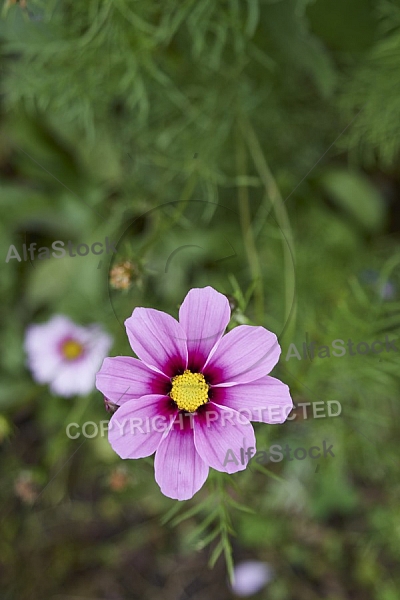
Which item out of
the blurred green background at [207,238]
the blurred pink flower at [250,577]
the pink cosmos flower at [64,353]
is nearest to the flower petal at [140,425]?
the blurred green background at [207,238]

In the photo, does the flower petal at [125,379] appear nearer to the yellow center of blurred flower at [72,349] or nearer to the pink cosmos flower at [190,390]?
the pink cosmos flower at [190,390]

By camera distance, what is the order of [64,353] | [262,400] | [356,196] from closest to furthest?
1. [262,400]
2. [64,353]
3. [356,196]

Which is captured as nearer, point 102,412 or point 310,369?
point 310,369

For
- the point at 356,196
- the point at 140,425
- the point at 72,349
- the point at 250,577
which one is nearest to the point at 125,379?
the point at 140,425

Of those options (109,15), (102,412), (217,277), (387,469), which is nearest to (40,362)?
(102,412)

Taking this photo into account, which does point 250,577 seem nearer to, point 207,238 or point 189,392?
point 207,238

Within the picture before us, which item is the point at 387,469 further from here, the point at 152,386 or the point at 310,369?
the point at 152,386
